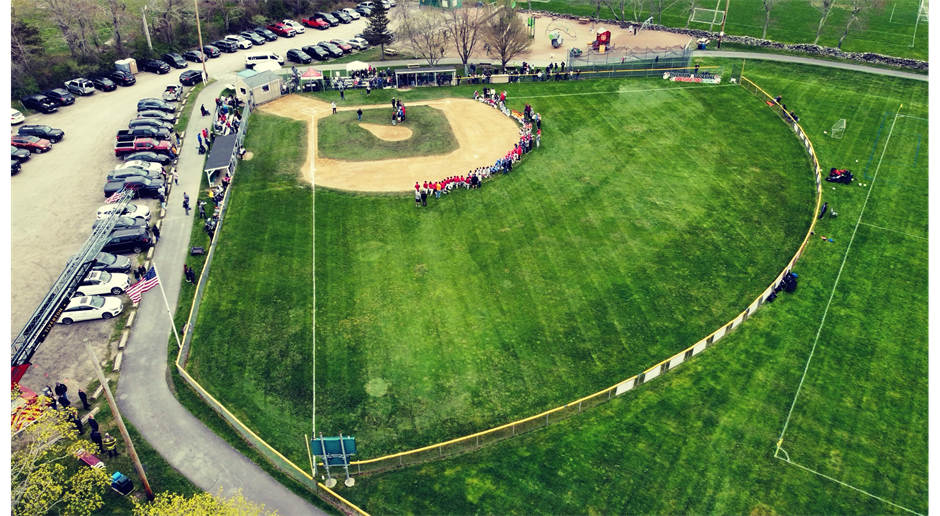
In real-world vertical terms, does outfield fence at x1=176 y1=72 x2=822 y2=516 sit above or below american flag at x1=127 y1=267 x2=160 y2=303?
below

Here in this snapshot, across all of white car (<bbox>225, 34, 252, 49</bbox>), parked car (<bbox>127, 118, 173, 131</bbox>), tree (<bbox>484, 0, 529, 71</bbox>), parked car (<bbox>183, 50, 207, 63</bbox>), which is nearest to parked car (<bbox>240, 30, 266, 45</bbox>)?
white car (<bbox>225, 34, 252, 49</bbox>)

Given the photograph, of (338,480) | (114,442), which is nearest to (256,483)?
(338,480)

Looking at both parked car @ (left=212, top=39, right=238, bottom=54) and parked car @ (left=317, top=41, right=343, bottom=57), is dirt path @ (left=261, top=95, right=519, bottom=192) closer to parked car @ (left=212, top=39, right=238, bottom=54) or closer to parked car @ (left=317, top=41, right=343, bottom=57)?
parked car @ (left=317, top=41, right=343, bottom=57)

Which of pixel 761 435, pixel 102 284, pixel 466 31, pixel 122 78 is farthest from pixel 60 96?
pixel 761 435

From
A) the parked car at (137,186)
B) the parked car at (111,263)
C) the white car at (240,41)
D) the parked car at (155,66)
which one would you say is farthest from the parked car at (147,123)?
the white car at (240,41)

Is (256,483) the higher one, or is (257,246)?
(257,246)

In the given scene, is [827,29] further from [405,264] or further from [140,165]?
[140,165]

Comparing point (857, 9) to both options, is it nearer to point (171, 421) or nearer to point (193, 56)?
point (193, 56)
